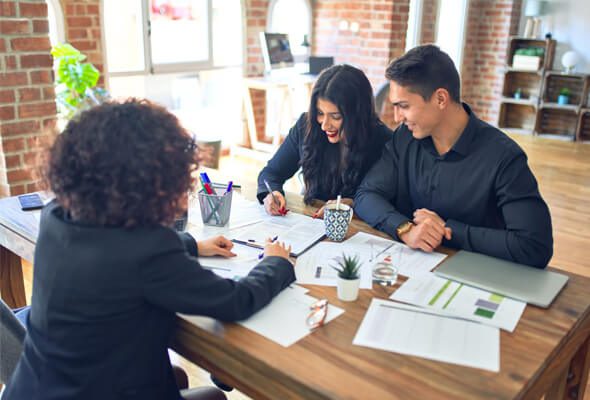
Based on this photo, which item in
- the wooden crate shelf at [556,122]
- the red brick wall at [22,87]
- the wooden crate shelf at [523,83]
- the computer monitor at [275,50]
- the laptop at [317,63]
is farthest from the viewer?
the wooden crate shelf at [523,83]

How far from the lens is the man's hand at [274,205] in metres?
1.84

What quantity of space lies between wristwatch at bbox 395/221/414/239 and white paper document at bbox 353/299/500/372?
1.34ft

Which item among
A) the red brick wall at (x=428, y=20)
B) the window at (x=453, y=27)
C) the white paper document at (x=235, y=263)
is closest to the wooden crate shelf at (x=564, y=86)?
the window at (x=453, y=27)

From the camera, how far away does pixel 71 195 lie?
1.03 m

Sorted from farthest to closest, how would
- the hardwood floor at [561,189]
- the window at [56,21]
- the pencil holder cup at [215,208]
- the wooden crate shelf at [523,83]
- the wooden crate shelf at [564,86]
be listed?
the wooden crate shelf at [523,83] < the wooden crate shelf at [564,86] < the window at [56,21] < the hardwood floor at [561,189] < the pencil holder cup at [215,208]

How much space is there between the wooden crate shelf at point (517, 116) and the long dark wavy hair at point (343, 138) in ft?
20.2

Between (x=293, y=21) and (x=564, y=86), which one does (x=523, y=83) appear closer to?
(x=564, y=86)

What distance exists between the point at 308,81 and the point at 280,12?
1088 mm

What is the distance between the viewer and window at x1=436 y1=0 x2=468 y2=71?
24.0ft

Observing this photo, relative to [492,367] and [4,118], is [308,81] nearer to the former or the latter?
[4,118]

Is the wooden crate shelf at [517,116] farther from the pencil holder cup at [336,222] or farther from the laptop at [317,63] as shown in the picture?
the pencil holder cup at [336,222]

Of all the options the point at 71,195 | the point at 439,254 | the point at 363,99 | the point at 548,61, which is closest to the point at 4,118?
the point at 363,99

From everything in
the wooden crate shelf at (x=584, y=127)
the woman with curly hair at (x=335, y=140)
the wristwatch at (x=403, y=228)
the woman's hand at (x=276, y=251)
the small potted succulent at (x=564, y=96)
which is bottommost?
the wooden crate shelf at (x=584, y=127)

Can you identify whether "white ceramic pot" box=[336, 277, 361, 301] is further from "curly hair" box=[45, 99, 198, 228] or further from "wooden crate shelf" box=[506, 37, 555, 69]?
"wooden crate shelf" box=[506, 37, 555, 69]
